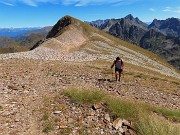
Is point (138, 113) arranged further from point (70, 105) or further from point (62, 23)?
point (62, 23)

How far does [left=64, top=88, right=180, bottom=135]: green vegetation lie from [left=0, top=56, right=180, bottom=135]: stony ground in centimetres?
65

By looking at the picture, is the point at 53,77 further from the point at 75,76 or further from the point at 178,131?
the point at 178,131

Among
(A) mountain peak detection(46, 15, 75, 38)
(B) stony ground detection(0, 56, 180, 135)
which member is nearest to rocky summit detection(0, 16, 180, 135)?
(B) stony ground detection(0, 56, 180, 135)

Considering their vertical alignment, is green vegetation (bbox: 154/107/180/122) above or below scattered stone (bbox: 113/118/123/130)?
below

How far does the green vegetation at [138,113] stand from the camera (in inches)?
489

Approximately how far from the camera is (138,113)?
15992mm

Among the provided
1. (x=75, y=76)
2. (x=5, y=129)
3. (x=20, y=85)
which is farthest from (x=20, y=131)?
(x=75, y=76)

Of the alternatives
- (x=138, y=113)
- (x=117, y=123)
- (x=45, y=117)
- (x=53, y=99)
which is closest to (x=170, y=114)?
(x=138, y=113)

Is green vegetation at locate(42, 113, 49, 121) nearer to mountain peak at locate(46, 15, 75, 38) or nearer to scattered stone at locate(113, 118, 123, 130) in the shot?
scattered stone at locate(113, 118, 123, 130)

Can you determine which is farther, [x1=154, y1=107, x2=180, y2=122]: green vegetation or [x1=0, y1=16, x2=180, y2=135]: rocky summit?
[x1=154, y1=107, x2=180, y2=122]: green vegetation

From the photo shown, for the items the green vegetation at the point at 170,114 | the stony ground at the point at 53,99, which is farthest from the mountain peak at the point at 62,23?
the green vegetation at the point at 170,114

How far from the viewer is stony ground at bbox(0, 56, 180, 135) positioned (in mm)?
15078

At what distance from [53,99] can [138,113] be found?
662 centimetres

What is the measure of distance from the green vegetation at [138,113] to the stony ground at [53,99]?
0.65m
